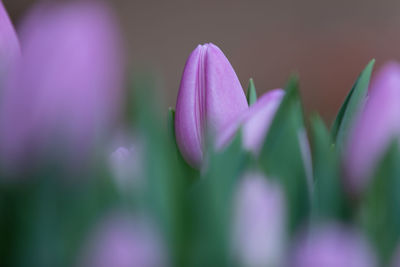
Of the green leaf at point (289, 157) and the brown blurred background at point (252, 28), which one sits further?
Result: the brown blurred background at point (252, 28)

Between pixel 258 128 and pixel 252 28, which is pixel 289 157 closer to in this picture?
pixel 258 128

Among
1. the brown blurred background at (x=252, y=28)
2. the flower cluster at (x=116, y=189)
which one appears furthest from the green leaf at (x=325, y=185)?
the brown blurred background at (x=252, y=28)

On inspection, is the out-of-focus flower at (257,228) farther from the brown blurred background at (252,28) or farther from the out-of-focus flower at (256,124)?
the brown blurred background at (252,28)

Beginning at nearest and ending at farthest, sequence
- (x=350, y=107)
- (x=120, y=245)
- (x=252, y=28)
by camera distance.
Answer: (x=120, y=245) → (x=350, y=107) → (x=252, y=28)

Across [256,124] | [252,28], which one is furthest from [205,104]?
[252,28]

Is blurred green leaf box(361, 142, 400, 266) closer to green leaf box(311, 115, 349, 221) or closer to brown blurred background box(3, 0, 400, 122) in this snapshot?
green leaf box(311, 115, 349, 221)

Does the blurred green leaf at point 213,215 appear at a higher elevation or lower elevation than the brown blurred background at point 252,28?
lower

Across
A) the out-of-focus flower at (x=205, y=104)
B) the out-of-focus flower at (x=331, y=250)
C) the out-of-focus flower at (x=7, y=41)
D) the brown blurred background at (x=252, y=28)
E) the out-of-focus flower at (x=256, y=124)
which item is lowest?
the out-of-focus flower at (x=331, y=250)
